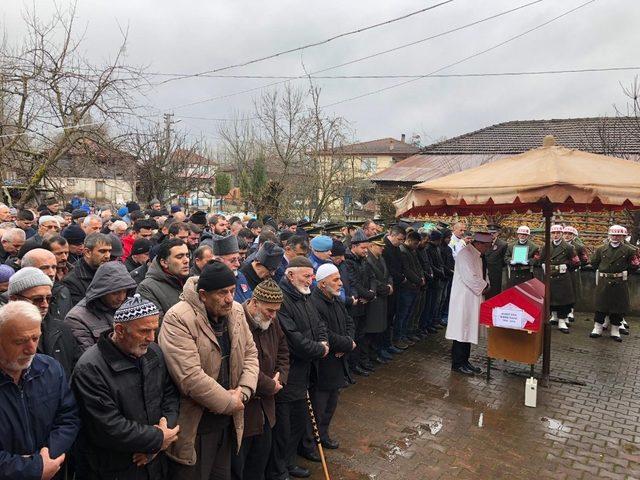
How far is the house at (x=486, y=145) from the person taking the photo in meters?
20.3

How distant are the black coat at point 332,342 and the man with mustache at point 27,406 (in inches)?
96.5

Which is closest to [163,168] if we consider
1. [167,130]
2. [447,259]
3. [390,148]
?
[167,130]

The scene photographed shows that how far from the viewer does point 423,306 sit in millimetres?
8945

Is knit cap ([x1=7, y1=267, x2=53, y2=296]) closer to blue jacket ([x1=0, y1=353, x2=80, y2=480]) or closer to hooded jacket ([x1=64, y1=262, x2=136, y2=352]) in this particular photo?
hooded jacket ([x1=64, y1=262, x2=136, y2=352])

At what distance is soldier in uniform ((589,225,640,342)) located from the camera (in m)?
8.84

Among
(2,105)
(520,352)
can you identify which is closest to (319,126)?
(2,105)

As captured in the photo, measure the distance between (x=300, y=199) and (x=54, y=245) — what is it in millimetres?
16127

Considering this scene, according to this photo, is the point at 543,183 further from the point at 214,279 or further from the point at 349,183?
the point at 349,183

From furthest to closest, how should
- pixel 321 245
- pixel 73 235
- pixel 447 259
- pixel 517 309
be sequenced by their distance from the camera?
1. pixel 447 259
2. pixel 517 309
3. pixel 321 245
4. pixel 73 235

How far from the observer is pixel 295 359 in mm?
4180

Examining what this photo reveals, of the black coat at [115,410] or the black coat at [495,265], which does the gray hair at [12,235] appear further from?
the black coat at [495,265]

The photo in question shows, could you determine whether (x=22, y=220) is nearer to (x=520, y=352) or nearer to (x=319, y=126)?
(x=520, y=352)

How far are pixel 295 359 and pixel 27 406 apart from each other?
86.4 inches

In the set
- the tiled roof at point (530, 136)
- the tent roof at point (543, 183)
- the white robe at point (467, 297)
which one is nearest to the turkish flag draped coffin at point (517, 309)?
Answer: the white robe at point (467, 297)
